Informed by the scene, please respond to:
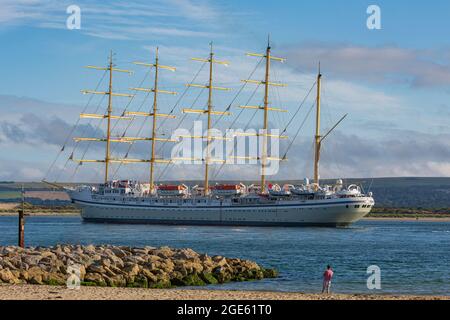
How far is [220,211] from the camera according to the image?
12000 cm

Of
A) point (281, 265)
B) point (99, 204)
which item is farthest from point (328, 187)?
point (281, 265)

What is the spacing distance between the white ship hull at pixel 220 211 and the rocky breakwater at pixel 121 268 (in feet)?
223

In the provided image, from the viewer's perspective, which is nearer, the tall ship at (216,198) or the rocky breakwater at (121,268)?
the rocky breakwater at (121,268)

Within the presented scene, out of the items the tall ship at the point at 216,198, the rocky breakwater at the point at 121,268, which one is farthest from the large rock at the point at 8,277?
the tall ship at the point at 216,198

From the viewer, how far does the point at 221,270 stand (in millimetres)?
39656

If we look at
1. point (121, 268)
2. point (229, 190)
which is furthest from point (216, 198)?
point (121, 268)

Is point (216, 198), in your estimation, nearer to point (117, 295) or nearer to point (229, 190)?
point (229, 190)

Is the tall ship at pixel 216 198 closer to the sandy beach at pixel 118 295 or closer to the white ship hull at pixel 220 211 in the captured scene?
the white ship hull at pixel 220 211

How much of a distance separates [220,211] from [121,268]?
3243 inches

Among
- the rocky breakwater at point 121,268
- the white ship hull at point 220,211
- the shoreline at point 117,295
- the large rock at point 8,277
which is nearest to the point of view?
the shoreline at point 117,295

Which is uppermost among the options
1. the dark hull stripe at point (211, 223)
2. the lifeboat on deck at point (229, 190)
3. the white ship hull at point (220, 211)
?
the lifeboat on deck at point (229, 190)

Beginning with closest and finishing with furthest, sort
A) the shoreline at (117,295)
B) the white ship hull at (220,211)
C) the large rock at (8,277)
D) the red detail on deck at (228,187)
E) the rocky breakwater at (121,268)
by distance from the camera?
the shoreline at (117,295) < the large rock at (8,277) < the rocky breakwater at (121,268) < the white ship hull at (220,211) < the red detail on deck at (228,187)

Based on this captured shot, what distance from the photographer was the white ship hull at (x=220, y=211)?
111 m
